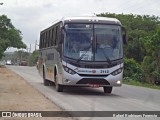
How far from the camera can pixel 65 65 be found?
17.7m

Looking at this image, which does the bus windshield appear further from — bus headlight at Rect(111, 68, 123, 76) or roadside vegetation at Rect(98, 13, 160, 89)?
roadside vegetation at Rect(98, 13, 160, 89)

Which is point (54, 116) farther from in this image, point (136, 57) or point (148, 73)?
point (136, 57)

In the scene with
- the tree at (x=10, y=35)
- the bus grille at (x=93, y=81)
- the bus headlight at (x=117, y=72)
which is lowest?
the bus grille at (x=93, y=81)

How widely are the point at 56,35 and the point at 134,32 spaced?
38.1 m

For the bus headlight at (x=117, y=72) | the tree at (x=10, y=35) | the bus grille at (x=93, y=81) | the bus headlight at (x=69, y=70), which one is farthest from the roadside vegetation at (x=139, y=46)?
the bus headlight at (x=69, y=70)

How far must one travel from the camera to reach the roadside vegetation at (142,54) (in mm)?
39219

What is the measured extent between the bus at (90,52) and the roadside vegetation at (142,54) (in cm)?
1476

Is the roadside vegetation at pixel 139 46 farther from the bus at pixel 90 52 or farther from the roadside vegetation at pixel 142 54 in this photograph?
the bus at pixel 90 52

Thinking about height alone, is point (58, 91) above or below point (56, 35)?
below

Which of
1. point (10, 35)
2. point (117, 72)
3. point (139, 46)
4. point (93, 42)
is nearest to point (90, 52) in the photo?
point (93, 42)

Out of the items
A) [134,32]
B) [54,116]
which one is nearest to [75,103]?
[54,116]

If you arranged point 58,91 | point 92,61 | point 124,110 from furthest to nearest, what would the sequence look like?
point 58,91
point 92,61
point 124,110

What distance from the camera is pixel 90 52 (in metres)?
17.8

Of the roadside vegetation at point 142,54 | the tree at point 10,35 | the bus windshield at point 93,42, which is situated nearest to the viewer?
the bus windshield at point 93,42
